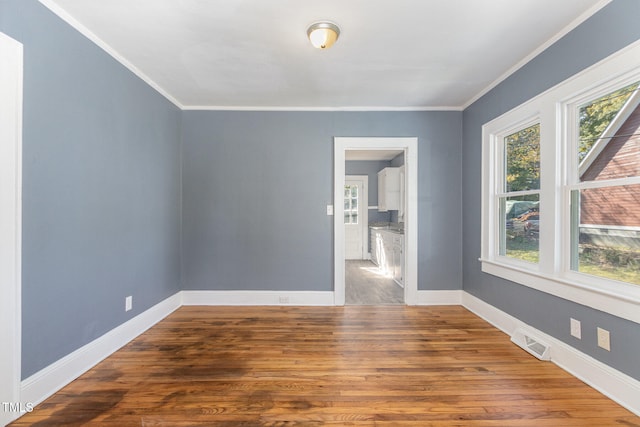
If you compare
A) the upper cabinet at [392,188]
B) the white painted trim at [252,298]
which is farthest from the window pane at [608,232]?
the upper cabinet at [392,188]

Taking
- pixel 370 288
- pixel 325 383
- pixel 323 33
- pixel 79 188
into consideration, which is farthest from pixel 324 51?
pixel 370 288

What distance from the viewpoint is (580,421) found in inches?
63.7

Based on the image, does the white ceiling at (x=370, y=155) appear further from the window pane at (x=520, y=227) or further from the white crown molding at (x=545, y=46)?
the window pane at (x=520, y=227)

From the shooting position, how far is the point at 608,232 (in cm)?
194

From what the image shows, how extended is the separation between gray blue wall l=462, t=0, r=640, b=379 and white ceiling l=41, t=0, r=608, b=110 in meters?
0.13

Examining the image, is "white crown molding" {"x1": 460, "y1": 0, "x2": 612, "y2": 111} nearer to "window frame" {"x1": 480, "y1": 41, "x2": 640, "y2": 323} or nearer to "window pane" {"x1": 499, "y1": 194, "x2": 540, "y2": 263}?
"window frame" {"x1": 480, "y1": 41, "x2": 640, "y2": 323}

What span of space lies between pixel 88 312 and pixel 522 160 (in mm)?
3959

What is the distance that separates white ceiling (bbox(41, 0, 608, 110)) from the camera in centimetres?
189

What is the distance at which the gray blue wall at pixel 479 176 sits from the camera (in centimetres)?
175

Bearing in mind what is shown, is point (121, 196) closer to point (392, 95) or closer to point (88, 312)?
point (88, 312)

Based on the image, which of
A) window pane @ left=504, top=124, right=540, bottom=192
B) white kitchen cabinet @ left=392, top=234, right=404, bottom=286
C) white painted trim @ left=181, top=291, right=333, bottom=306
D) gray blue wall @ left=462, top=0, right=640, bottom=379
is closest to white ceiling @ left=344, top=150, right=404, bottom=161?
white kitchen cabinet @ left=392, top=234, right=404, bottom=286

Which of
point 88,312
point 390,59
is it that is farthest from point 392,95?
point 88,312

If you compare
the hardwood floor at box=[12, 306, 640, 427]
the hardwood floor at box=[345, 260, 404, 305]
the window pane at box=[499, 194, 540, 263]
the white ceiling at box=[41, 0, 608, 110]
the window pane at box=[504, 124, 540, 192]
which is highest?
the white ceiling at box=[41, 0, 608, 110]

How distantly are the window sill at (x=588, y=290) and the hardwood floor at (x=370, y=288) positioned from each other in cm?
161
